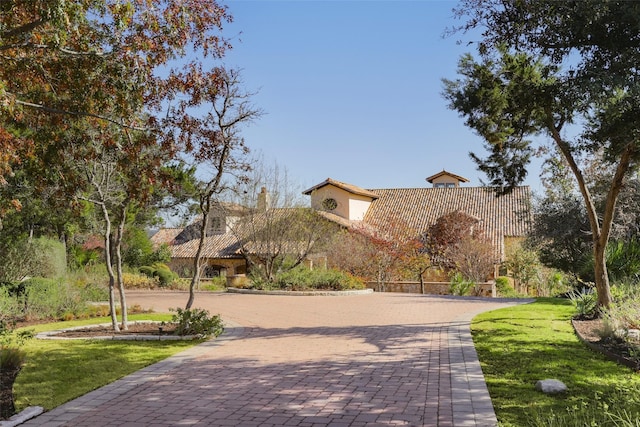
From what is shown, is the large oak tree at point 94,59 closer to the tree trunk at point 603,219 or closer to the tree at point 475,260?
the tree trunk at point 603,219

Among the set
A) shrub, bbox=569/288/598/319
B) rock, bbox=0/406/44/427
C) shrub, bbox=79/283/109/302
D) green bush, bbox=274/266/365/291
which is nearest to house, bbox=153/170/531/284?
green bush, bbox=274/266/365/291

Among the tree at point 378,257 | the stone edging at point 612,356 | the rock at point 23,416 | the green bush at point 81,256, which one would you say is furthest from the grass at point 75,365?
the tree at point 378,257

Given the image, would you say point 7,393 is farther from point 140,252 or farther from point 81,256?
point 140,252

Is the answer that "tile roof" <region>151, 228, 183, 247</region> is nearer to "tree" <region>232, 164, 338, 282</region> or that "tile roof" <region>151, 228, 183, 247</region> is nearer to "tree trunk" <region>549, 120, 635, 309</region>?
"tree" <region>232, 164, 338, 282</region>

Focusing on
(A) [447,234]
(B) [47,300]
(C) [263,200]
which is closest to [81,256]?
(C) [263,200]

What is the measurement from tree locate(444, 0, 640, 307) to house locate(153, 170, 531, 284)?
19.4 meters

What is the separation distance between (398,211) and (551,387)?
31.5 m

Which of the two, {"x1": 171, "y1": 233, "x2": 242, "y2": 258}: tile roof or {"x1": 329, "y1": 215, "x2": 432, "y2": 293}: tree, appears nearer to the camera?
{"x1": 329, "y1": 215, "x2": 432, "y2": 293}: tree

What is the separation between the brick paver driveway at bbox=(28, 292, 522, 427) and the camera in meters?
6.12

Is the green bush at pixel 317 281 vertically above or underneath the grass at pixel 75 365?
above

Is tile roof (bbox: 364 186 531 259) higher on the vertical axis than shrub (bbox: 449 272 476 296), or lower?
higher

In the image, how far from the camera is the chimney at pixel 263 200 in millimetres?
25156

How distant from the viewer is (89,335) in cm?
1155

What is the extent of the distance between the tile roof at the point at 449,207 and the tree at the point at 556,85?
20.5 meters
